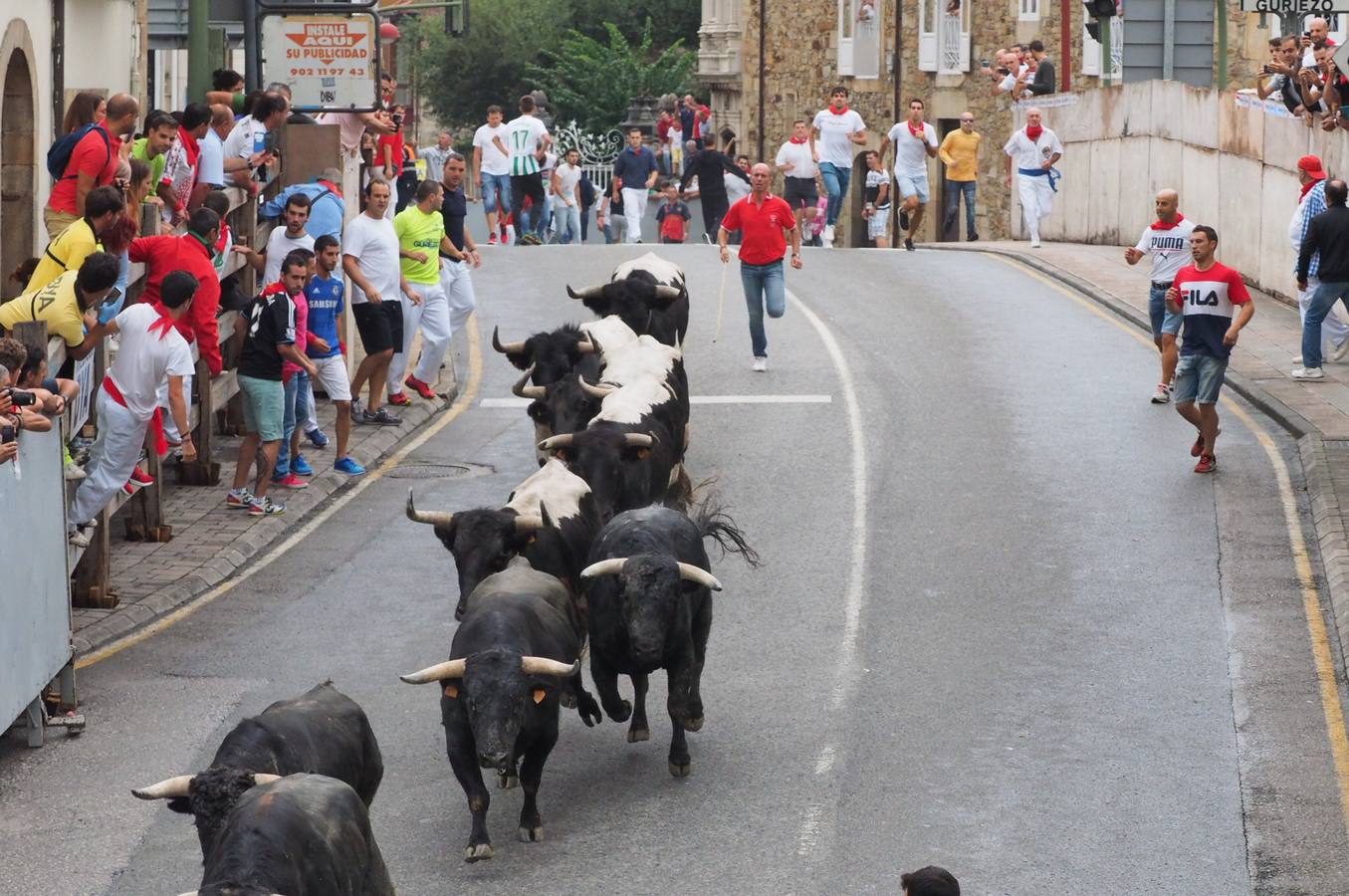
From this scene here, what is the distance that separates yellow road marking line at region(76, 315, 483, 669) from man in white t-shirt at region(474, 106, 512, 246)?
26.9ft

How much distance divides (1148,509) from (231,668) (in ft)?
25.6

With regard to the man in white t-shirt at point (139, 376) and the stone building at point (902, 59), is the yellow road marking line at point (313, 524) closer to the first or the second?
the man in white t-shirt at point (139, 376)

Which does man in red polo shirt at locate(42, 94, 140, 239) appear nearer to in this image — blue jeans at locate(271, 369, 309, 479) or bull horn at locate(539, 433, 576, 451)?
blue jeans at locate(271, 369, 309, 479)

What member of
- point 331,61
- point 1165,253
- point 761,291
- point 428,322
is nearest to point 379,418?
point 428,322

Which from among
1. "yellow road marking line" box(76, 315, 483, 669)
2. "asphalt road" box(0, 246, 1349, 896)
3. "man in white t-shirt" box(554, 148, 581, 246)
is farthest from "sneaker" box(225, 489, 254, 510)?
"man in white t-shirt" box(554, 148, 581, 246)

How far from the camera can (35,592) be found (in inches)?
464

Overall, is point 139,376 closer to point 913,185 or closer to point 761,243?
point 761,243

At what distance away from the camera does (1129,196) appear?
1364 inches

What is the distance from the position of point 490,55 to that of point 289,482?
53504 mm

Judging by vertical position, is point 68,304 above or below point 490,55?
below

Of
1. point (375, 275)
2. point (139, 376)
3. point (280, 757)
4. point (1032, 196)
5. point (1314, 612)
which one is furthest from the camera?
point (1032, 196)

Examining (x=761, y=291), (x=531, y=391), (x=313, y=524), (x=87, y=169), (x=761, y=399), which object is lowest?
(x=313, y=524)

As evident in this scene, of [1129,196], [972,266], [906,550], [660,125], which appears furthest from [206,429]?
[660,125]

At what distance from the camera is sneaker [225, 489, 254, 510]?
17.1 m
